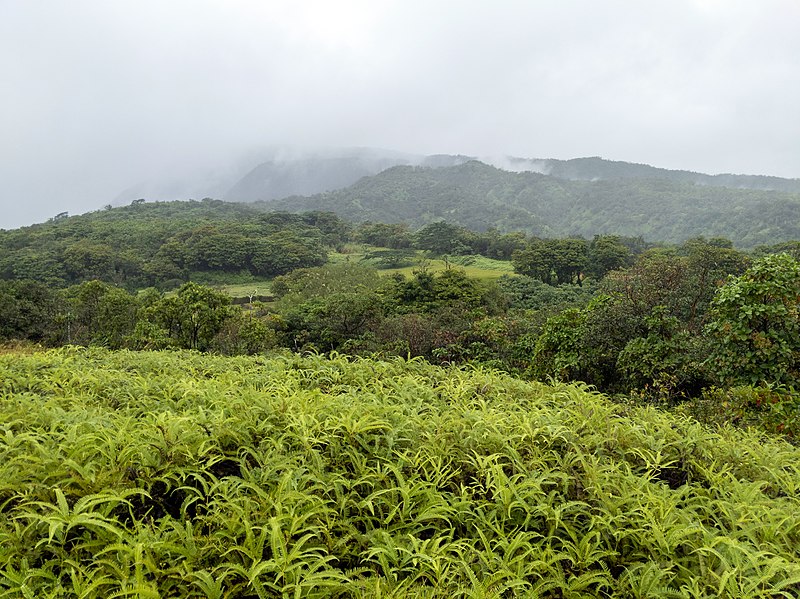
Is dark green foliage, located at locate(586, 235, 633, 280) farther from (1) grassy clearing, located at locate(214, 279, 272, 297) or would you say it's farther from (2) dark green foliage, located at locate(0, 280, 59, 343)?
(2) dark green foliage, located at locate(0, 280, 59, 343)

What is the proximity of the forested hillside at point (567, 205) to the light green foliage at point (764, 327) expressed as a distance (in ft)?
358

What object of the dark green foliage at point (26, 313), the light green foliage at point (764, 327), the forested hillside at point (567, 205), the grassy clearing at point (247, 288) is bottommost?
the grassy clearing at point (247, 288)

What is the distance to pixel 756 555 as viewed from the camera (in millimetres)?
1615

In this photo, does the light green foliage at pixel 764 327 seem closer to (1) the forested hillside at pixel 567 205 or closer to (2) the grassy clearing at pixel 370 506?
(2) the grassy clearing at pixel 370 506

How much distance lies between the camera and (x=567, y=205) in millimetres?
169375

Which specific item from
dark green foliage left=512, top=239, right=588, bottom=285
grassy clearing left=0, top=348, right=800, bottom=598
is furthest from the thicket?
grassy clearing left=0, top=348, right=800, bottom=598

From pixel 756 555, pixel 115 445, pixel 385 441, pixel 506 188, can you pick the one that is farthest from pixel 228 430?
pixel 506 188

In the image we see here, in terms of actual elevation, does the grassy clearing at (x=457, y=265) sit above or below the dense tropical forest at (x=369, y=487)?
below

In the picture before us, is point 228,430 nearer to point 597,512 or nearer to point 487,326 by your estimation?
point 597,512

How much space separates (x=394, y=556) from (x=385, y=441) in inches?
27.5

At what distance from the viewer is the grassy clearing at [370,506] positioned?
1481 mm

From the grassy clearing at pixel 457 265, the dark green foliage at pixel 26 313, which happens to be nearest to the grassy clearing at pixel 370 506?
the dark green foliage at pixel 26 313

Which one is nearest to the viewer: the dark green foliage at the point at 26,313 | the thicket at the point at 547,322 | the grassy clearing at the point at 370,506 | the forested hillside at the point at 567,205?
the grassy clearing at the point at 370,506

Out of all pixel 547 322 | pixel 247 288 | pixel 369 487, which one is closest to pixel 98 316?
pixel 547 322
